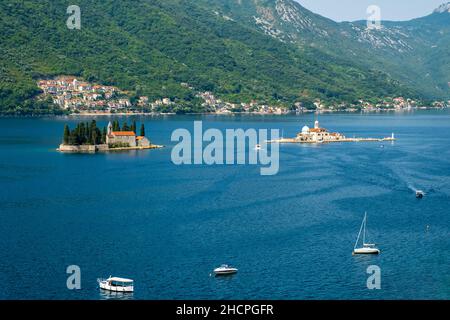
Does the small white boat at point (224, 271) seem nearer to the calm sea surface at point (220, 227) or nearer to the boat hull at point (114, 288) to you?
the calm sea surface at point (220, 227)

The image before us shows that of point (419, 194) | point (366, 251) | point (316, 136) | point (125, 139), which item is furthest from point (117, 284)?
point (316, 136)

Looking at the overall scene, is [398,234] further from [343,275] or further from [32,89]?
[32,89]

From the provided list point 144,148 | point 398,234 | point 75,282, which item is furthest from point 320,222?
point 144,148

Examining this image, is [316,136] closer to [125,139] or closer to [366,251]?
[125,139]

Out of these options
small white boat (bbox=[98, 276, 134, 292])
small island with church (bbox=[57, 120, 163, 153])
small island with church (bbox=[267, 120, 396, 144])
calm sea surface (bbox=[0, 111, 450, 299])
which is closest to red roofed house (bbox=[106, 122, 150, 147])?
small island with church (bbox=[57, 120, 163, 153])
